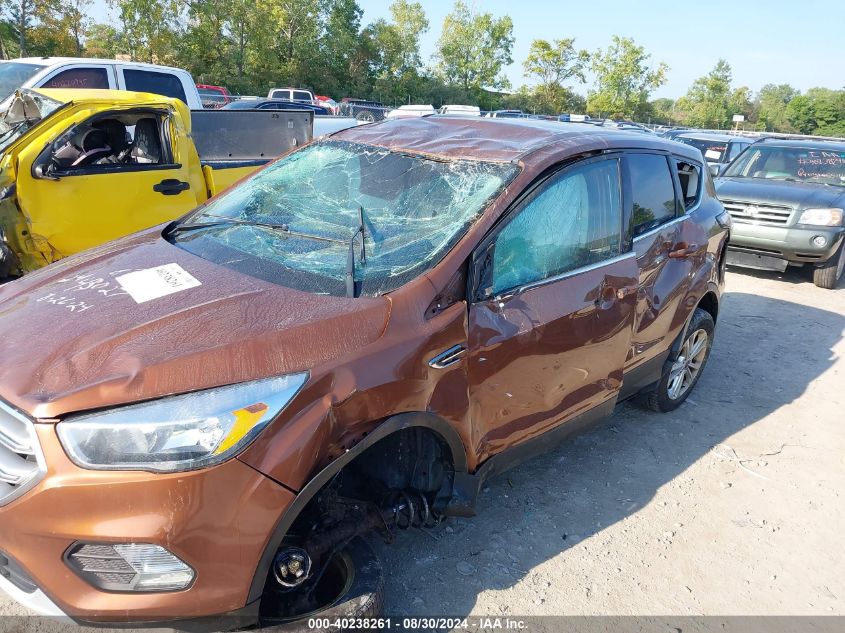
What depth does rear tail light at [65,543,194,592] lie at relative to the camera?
1.73 m

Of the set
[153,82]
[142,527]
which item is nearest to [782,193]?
[153,82]

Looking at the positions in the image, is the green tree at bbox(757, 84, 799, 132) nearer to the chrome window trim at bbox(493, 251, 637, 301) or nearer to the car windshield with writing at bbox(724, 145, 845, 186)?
the car windshield with writing at bbox(724, 145, 845, 186)

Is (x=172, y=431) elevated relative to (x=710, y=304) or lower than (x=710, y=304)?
elevated

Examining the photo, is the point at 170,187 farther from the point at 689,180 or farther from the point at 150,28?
the point at 150,28

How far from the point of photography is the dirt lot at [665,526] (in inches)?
104

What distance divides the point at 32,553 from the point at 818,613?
304cm

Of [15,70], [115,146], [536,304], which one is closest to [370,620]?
[536,304]

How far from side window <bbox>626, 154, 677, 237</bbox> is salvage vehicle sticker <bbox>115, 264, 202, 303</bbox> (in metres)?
2.28

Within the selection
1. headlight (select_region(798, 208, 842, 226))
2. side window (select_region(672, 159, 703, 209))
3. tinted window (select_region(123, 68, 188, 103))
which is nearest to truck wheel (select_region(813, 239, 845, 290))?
headlight (select_region(798, 208, 842, 226))

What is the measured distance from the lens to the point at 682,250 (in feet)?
12.2

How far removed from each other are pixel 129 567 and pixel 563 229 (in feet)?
7.13

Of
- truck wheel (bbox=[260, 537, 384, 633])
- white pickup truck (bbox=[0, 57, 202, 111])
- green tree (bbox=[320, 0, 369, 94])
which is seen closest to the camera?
truck wheel (bbox=[260, 537, 384, 633])

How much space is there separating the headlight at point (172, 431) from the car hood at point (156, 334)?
4 centimetres

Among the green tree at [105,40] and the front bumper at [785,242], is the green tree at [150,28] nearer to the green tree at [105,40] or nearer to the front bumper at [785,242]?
the green tree at [105,40]
